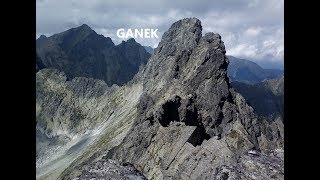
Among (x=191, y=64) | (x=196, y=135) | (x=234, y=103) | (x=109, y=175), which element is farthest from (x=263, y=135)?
(x=109, y=175)

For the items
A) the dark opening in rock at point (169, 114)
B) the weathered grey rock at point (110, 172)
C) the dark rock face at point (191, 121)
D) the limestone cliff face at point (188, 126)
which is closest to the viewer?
the weathered grey rock at point (110, 172)

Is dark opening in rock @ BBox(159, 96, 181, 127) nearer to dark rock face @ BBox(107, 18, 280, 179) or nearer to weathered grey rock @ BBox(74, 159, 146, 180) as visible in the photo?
dark rock face @ BBox(107, 18, 280, 179)

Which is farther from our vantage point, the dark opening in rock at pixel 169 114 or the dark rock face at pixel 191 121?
the dark opening in rock at pixel 169 114

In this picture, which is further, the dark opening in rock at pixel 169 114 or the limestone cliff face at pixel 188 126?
the dark opening in rock at pixel 169 114

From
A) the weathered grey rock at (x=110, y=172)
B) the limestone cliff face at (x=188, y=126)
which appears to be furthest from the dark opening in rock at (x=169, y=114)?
the weathered grey rock at (x=110, y=172)

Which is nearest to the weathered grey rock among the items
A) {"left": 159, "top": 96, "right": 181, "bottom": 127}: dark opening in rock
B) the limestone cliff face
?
the limestone cliff face

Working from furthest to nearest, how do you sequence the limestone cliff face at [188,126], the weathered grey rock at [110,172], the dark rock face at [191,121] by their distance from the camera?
the dark rock face at [191,121]
the limestone cliff face at [188,126]
the weathered grey rock at [110,172]

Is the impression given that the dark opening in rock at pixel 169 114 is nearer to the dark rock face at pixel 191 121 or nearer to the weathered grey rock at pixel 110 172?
the dark rock face at pixel 191 121

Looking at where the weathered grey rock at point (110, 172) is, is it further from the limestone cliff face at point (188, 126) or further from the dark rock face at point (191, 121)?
the dark rock face at point (191, 121)

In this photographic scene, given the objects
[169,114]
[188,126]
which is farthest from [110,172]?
[169,114]
